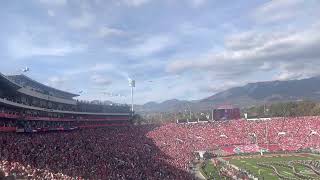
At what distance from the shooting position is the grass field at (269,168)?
5043 cm

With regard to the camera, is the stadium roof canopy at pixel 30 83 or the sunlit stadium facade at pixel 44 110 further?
the stadium roof canopy at pixel 30 83

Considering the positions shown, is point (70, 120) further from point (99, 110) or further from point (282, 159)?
point (282, 159)

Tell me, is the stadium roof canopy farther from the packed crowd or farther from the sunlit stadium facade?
the packed crowd

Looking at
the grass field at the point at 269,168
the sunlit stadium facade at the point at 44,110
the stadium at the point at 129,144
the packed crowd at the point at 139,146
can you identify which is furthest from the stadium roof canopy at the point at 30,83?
the grass field at the point at 269,168

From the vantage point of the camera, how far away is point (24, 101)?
167ft

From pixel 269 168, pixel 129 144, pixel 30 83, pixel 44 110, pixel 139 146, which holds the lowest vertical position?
pixel 269 168

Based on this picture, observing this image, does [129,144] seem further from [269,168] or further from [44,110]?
[269,168]

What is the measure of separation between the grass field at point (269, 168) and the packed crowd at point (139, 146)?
454cm

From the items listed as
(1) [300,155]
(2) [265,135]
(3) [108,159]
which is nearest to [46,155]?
(3) [108,159]

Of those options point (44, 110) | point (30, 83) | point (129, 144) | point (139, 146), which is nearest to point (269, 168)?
point (139, 146)

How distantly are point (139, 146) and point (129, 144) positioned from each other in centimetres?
174

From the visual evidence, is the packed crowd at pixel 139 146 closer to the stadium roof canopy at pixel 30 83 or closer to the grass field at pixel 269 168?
the grass field at pixel 269 168

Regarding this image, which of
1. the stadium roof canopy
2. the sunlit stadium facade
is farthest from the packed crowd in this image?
the stadium roof canopy

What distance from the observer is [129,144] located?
55094 mm
